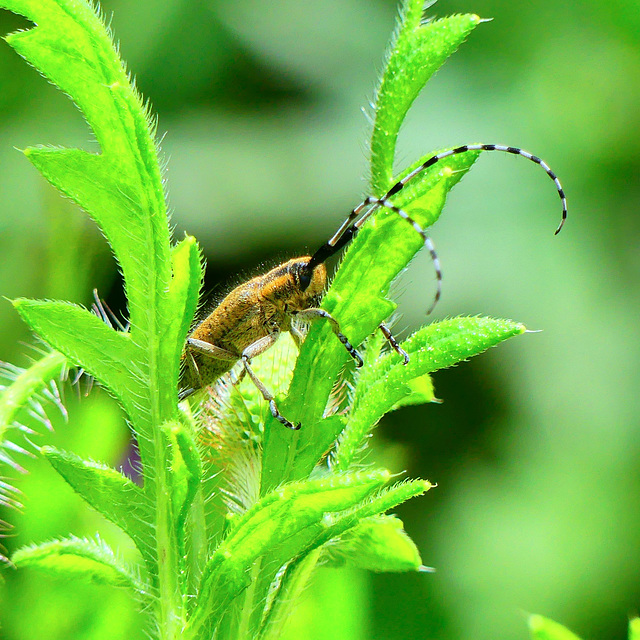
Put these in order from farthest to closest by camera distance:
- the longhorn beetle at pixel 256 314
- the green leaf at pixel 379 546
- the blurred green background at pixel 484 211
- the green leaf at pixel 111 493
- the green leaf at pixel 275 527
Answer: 1. the blurred green background at pixel 484 211
2. the longhorn beetle at pixel 256 314
3. the green leaf at pixel 379 546
4. the green leaf at pixel 111 493
5. the green leaf at pixel 275 527

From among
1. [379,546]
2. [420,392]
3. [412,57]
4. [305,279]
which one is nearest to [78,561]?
[379,546]

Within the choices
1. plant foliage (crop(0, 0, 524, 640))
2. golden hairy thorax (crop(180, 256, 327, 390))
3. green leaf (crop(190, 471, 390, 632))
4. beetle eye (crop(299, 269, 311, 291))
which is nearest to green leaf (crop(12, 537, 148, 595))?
plant foliage (crop(0, 0, 524, 640))

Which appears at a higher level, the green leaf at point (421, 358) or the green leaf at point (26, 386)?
the green leaf at point (421, 358)

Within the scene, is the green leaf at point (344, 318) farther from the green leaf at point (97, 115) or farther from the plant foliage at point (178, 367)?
the green leaf at point (97, 115)

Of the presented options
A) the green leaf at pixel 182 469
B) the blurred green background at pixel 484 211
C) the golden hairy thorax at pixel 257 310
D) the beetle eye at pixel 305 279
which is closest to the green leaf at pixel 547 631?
the green leaf at pixel 182 469

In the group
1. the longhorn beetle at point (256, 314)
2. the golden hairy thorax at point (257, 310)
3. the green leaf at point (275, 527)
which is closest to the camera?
the green leaf at point (275, 527)

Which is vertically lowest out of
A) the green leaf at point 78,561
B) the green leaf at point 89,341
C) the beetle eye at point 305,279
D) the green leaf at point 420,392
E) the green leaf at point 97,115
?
the green leaf at point 78,561

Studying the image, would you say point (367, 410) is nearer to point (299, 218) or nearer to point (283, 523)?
point (283, 523)
